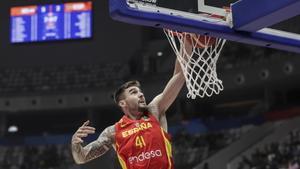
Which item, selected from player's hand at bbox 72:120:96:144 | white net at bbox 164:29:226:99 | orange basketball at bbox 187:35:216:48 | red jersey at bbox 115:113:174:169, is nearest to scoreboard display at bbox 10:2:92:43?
white net at bbox 164:29:226:99

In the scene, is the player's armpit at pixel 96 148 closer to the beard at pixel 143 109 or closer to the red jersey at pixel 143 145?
the red jersey at pixel 143 145

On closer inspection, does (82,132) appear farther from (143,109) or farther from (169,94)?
(169,94)

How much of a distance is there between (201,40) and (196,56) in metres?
0.13

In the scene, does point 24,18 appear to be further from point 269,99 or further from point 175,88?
point 175,88

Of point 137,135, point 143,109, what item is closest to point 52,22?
point 143,109

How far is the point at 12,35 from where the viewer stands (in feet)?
62.9

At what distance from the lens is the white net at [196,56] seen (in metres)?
3.71

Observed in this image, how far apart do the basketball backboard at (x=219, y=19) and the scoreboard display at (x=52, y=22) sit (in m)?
15.2

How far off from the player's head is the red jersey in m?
0.09

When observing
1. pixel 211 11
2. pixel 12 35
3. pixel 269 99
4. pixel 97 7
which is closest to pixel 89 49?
pixel 97 7

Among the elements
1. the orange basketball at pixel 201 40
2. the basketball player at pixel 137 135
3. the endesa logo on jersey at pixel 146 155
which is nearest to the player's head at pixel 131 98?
the basketball player at pixel 137 135

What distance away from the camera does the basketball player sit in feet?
10.6

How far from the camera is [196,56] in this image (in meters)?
3.85

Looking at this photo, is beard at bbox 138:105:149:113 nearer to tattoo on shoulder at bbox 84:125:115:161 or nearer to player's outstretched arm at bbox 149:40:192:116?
player's outstretched arm at bbox 149:40:192:116
